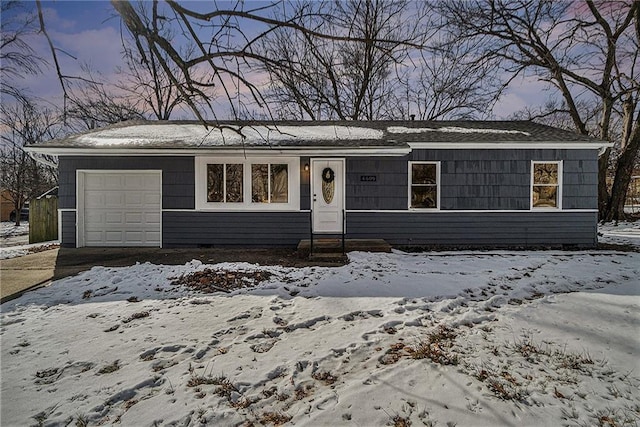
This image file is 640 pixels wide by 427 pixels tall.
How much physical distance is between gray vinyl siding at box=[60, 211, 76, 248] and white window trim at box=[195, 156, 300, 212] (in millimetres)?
3425

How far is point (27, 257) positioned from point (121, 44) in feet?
24.2

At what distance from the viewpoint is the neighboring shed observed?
9.00 m

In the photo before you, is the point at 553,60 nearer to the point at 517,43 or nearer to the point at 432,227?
the point at 517,43

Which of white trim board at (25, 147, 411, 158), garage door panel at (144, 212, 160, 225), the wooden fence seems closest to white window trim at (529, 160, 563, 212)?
white trim board at (25, 147, 411, 158)

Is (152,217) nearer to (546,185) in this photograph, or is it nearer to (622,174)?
(546,185)

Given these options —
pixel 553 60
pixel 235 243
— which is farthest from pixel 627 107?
pixel 235 243

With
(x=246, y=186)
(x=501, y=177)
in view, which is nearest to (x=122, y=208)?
(x=246, y=186)

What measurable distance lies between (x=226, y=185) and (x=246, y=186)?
0.58 meters

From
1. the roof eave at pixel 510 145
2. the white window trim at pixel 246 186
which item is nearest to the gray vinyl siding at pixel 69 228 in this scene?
the white window trim at pixel 246 186

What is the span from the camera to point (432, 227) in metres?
9.25

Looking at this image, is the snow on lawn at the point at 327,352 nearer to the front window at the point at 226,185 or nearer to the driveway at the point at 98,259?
the driveway at the point at 98,259

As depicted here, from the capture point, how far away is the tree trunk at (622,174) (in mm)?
14203

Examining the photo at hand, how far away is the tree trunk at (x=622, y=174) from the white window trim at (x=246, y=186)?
15.4m

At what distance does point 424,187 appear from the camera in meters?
9.30
